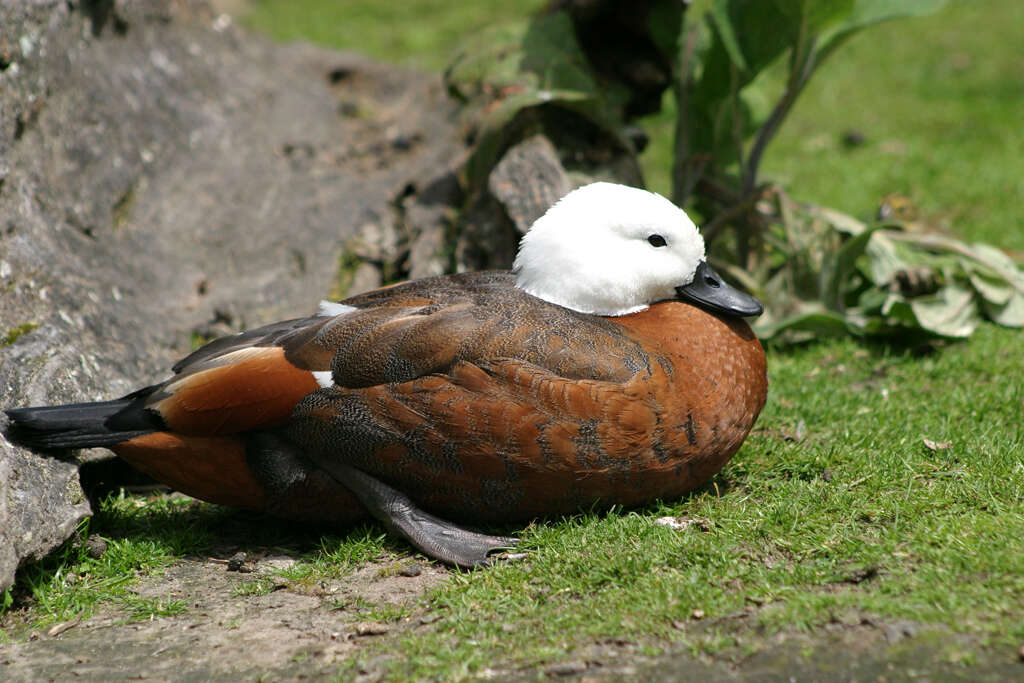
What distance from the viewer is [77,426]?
3.87 meters

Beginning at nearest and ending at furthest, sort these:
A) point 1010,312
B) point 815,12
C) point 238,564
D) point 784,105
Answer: point 238,564
point 815,12
point 1010,312
point 784,105

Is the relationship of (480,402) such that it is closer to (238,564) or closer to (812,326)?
(238,564)

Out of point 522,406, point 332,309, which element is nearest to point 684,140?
point 332,309

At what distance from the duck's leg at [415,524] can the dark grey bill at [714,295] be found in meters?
1.20

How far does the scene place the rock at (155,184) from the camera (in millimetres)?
4516

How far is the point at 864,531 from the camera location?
3494 millimetres

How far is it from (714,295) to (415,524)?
1476 millimetres

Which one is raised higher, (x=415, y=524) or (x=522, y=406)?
(x=522, y=406)

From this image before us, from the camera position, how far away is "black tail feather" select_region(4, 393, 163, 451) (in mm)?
3830

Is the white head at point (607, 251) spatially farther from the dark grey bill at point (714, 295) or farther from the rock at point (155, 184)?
the rock at point (155, 184)

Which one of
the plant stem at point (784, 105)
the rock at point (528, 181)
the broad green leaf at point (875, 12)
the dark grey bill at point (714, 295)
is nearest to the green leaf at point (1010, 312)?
the plant stem at point (784, 105)

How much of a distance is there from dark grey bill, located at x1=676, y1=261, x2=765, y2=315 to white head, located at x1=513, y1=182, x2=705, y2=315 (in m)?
0.09

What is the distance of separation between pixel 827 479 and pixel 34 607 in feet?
9.62

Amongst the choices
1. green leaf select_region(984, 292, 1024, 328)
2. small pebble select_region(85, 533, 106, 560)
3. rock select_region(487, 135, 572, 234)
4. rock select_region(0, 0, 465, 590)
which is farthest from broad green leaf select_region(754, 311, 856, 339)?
small pebble select_region(85, 533, 106, 560)
